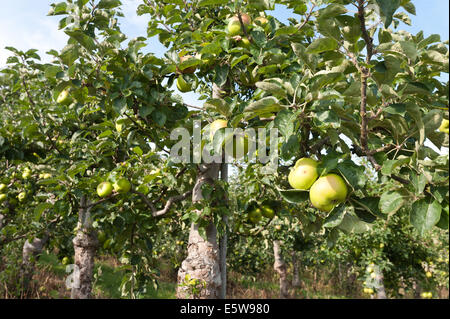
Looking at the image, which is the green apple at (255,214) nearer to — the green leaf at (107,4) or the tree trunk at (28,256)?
the green leaf at (107,4)

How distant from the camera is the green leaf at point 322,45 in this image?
104cm

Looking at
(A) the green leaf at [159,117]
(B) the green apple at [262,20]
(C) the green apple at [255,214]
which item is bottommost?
(C) the green apple at [255,214]

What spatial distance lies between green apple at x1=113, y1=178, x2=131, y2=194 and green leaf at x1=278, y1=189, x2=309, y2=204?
1379 millimetres

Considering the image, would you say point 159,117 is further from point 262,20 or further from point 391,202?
point 391,202

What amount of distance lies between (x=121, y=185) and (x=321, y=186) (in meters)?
1.51

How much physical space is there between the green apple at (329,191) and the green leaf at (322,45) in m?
0.43

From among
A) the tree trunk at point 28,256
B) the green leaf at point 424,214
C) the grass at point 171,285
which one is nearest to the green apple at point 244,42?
the green leaf at point 424,214

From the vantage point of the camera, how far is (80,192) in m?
2.34

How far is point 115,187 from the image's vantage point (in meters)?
2.23

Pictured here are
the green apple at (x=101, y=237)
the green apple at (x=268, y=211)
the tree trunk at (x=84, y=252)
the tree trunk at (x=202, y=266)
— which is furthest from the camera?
the green apple at (x=101, y=237)

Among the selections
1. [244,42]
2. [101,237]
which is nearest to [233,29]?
[244,42]

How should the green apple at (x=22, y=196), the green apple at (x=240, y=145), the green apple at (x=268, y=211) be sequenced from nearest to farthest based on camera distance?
1. the green apple at (x=240, y=145)
2. the green apple at (x=268, y=211)
3. the green apple at (x=22, y=196)

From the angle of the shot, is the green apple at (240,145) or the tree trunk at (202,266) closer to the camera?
the green apple at (240,145)
